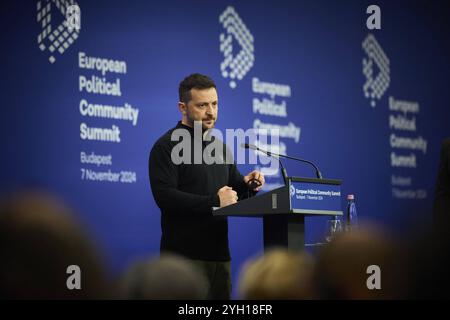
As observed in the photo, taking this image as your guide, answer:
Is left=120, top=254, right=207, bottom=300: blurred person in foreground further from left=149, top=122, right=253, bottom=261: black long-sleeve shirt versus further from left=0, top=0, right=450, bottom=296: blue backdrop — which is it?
left=149, top=122, right=253, bottom=261: black long-sleeve shirt

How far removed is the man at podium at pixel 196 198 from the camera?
154 inches

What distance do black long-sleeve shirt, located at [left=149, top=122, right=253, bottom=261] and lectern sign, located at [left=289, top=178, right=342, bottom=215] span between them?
20.4 inches

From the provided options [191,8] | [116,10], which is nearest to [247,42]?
[191,8]

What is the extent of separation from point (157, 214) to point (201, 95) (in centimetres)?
185

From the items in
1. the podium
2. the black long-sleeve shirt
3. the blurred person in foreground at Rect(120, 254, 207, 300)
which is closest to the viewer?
the blurred person in foreground at Rect(120, 254, 207, 300)

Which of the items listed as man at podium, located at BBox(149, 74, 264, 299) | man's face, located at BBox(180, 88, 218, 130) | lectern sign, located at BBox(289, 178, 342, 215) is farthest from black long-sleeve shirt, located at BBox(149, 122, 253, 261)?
lectern sign, located at BBox(289, 178, 342, 215)

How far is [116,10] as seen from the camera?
5762mm

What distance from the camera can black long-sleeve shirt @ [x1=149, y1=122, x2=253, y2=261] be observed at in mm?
3902

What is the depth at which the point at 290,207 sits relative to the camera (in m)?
3.45

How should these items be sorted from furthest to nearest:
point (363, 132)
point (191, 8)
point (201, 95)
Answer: point (363, 132) < point (191, 8) < point (201, 95)

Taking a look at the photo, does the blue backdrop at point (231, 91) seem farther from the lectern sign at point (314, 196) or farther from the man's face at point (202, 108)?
the man's face at point (202, 108)

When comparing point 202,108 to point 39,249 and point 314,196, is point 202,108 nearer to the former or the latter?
point 314,196

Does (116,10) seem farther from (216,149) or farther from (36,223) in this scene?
(36,223)

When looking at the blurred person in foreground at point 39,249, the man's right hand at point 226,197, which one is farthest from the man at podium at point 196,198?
the blurred person in foreground at point 39,249
